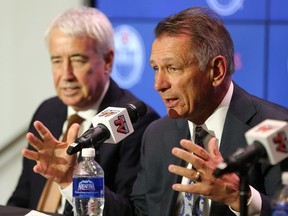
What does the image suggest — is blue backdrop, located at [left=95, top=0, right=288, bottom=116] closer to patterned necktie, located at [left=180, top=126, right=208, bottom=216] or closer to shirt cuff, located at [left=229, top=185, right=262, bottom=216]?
patterned necktie, located at [left=180, top=126, right=208, bottom=216]

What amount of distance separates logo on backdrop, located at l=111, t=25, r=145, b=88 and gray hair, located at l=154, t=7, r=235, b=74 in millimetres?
1799

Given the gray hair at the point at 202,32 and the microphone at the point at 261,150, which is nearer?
the microphone at the point at 261,150

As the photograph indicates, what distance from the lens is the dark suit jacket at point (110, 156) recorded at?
10.8 feet

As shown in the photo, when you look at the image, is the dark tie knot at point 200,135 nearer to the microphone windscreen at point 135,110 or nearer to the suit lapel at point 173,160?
→ the suit lapel at point 173,160

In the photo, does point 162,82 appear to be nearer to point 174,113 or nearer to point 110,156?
point 174,113

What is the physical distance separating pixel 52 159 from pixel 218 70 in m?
0.70

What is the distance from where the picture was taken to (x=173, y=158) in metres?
2.80

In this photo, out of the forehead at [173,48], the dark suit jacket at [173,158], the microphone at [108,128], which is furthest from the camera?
the forehead at [173,48]

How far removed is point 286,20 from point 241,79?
429mm

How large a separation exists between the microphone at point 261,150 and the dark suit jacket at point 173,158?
24.0 inches

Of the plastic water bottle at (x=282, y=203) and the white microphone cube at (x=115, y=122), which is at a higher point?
the white microphone cube at (x=115, y=122)

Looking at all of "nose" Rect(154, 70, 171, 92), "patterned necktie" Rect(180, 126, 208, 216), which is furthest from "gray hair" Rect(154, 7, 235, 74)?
"patterned necktie" Rect(180, 126, 208, 216)

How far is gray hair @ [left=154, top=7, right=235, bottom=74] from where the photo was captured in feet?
8.61

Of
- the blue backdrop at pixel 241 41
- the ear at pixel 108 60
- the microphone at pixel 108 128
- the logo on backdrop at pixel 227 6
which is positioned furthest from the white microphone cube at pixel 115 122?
the logo on backdrop at pixel 227 6
